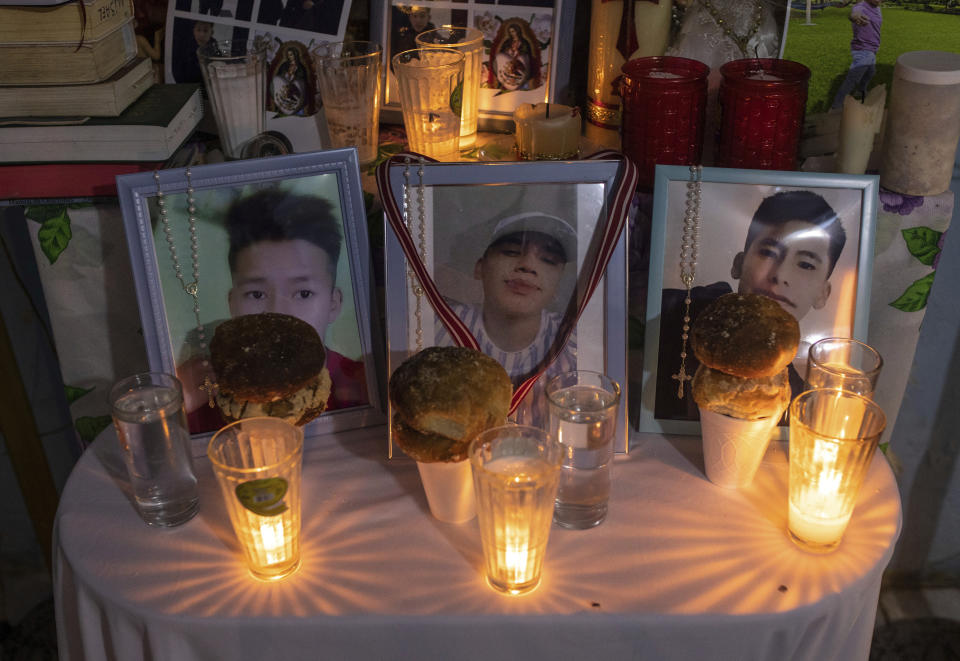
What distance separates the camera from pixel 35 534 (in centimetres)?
171

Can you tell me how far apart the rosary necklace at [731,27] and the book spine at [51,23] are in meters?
0.78

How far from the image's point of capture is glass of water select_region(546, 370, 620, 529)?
0.92 m

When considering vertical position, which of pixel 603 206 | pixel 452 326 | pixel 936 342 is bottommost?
pixel 936 342

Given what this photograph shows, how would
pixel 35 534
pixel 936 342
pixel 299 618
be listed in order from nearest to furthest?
pixel 299 618
pixel 936 342
pixel 35 534

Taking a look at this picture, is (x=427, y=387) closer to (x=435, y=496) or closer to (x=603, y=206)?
(x=435, y=496)

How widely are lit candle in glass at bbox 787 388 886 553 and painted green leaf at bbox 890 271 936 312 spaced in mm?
321

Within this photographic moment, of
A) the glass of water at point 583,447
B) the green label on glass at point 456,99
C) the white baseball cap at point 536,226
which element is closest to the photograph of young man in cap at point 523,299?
the white baseball cap at point 536,226

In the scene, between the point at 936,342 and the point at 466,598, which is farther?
the point at 936,342

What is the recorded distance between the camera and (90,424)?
1.31m

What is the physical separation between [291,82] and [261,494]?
2.19 ft

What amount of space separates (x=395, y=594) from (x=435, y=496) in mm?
119

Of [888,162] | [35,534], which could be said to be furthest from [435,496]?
[35,534]

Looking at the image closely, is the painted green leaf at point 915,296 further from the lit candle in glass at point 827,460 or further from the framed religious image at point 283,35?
the framed religious image at point 283,35

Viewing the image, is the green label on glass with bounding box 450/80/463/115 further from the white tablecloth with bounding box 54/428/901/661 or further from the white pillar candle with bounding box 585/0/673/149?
the white tablecloth with bounding box 54/428/901/661
